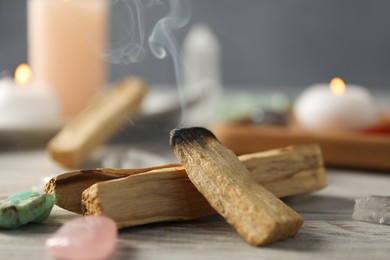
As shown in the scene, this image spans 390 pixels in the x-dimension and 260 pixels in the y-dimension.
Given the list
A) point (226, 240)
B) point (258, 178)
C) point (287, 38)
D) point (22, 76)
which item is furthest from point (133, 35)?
point (287, 38)

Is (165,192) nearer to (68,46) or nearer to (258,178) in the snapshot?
(258,178)

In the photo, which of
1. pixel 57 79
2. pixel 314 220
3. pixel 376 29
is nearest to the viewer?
pixel 314 220

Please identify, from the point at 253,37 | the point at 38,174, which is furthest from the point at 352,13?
the point at 38,174

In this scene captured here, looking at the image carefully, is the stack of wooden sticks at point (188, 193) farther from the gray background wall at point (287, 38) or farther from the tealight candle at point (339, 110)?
the gray background wall at point (287, 38)

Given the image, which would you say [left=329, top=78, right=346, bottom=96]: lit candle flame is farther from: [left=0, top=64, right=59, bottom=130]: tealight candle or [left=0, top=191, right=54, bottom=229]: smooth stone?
[left=0, top=191, right=54, bottom=229]: smooth stone

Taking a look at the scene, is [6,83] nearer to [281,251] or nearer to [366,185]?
[366,185]

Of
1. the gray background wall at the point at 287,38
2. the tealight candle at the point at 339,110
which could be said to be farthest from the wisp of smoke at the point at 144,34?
the gray background wall at the point at 287,38
